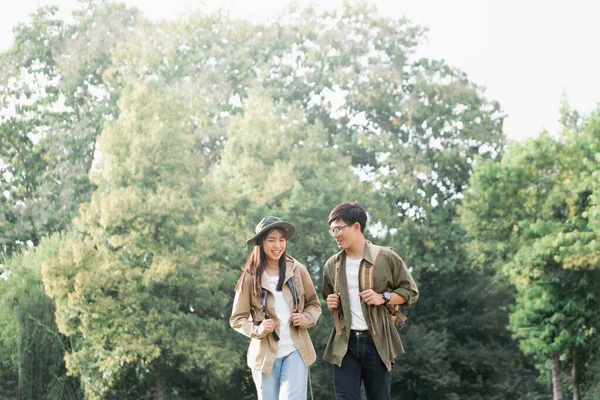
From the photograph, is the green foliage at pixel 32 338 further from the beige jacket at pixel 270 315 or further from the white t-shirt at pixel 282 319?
the white t-shirt at pixel 282 319

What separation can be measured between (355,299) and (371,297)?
16 centimetres

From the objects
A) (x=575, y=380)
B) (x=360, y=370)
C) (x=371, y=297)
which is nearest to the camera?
(x=371, y=297)

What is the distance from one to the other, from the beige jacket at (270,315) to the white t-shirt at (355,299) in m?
0.22

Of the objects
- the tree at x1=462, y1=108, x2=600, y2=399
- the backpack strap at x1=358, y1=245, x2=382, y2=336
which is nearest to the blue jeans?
the backpack strap at x1=358, y1=245, x2=382, y2=336

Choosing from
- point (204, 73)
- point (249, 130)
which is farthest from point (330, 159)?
point (204, 73)

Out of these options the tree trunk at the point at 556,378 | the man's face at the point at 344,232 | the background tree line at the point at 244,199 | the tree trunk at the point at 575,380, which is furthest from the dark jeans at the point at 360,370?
the tree trunk at the point at 556,378

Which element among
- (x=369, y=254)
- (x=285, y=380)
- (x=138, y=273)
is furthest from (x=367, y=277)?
(x=138, y=273)

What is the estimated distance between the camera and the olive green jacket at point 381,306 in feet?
20.5

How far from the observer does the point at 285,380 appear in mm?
6281

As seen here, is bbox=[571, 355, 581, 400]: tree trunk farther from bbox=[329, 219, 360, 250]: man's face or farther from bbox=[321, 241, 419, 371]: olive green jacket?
bbox=[329, 219, 360, 250]: man's face

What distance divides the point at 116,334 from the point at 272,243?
2042 centimetres

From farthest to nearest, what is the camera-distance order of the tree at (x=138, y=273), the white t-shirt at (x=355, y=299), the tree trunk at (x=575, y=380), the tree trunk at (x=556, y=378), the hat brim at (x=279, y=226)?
the tree trunk at (x=556, y=378) < the tree trunk at (x=575, y=380) < the tree at (x=138, y=273) < the hat brim at (x=279, y=226) < the white t-shirt at (x=355, y=299)

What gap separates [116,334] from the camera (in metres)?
26.1

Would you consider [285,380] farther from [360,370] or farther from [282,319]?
[360,370]
